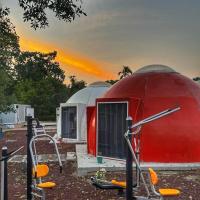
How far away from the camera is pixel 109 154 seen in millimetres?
14242

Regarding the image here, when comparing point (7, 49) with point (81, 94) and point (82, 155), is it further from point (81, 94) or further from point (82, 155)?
point (82, 155)

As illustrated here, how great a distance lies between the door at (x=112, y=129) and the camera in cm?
1389

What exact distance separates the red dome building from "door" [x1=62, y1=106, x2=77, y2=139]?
8032 mm

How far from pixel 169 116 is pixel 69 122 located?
11.0 metres

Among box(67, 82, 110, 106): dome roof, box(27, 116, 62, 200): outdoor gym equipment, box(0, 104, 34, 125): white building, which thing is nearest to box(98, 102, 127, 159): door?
box(27, 116, 62, 200): outdoor gym equipment

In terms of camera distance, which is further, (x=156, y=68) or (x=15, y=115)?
(x=15, y=115)

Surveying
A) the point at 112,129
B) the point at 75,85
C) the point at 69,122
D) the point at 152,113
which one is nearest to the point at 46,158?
the point at 112,129

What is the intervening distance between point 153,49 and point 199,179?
6901mm

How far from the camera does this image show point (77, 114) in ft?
77.4

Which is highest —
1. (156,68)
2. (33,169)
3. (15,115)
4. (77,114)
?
(156,68)

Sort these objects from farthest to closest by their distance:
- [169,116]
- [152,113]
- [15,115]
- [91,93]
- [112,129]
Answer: [15,115]
[91,93]
[112,129]
[152,113]
[169,116]

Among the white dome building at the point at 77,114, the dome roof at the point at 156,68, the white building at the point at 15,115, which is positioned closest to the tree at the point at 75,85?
the white building at the point at 15,115

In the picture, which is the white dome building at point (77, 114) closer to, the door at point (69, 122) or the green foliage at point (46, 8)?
the door at point (69, 122)

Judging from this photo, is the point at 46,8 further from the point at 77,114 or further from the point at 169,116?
the point at 77,114
